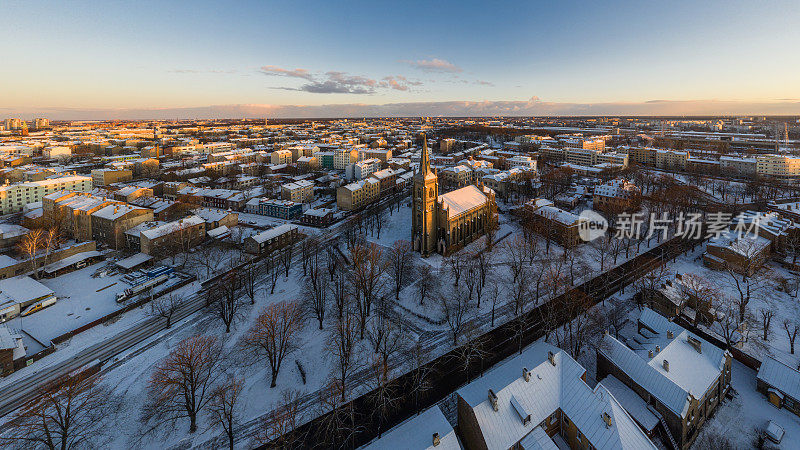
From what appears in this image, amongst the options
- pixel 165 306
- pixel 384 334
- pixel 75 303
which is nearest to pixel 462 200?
pixel 384 334

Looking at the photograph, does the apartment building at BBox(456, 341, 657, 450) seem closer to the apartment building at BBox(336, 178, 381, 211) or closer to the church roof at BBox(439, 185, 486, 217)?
the church roof at BBox(439, 185, 486, 217)

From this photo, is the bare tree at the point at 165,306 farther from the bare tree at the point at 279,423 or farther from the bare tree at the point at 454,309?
the bare tree at the point at 454,309

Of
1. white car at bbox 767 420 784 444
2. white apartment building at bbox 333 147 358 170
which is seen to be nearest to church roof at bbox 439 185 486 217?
white car at bbox 767 420 784 444

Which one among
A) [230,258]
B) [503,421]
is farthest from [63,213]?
[503,421]

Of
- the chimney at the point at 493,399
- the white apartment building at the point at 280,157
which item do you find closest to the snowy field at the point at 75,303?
the chimney at the point at 493,399

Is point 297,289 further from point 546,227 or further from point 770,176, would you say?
point 770,176

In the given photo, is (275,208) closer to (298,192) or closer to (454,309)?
(298,192)
